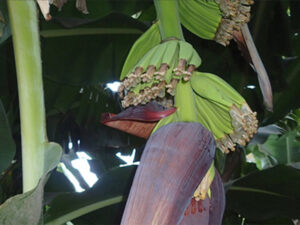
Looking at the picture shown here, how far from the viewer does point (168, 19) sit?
57 cm

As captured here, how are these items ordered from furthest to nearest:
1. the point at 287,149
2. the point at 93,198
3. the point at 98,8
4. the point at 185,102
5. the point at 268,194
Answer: the point at 287,149, the point at 98,8, the point at 268,194, the point at 93,198, the point at 185,102

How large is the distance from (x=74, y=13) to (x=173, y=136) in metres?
0.77

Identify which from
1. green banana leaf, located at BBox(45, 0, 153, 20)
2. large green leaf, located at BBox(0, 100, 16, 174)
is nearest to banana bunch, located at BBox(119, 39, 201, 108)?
large green leaf, located at BBox(0, 100, 16, 174)

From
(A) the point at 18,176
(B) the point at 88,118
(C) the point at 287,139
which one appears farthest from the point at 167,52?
(C) the point at 287,139

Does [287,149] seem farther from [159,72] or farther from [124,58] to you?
[159,72]

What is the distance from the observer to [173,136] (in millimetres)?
371

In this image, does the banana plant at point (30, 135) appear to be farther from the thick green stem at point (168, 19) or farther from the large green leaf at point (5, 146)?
the large green leaf at point (5, 146)

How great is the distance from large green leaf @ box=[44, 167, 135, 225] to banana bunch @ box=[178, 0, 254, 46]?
0.30 m

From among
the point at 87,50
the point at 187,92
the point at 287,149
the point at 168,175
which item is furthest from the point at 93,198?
the point at 287,149

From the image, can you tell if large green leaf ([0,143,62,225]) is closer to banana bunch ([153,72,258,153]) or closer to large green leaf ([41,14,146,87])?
banana bunch ([153,72,258,153])

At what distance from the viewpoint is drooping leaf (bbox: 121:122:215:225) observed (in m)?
0.31

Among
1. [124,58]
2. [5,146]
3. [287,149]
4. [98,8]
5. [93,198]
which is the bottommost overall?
[287,149]

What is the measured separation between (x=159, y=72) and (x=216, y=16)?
0.66 ft

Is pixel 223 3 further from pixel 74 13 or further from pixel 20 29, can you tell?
pixel 74 13
